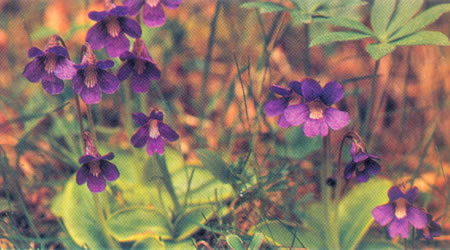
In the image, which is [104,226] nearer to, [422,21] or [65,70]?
[65,70]

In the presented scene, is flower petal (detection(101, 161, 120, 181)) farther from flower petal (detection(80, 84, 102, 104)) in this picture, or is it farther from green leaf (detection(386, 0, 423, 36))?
green leaf (detection(386, 0, 423, 36))

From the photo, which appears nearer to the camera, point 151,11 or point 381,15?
point 151,11

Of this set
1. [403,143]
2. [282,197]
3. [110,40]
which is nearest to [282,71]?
[403,143]

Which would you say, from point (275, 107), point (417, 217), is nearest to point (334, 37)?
point (275, 107)

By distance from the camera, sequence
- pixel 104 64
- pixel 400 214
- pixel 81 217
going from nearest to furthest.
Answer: pixel 104 64 < pixel 400 214 < pixel 81 217

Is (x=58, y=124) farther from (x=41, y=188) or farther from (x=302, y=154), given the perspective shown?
(x=302, y=154)

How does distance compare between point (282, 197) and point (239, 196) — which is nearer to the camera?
point (239, 196)

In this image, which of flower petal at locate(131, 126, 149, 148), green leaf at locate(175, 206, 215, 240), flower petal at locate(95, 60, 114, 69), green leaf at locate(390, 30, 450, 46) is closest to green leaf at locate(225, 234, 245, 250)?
green leaf at locate(175, 206, 215, 240)
